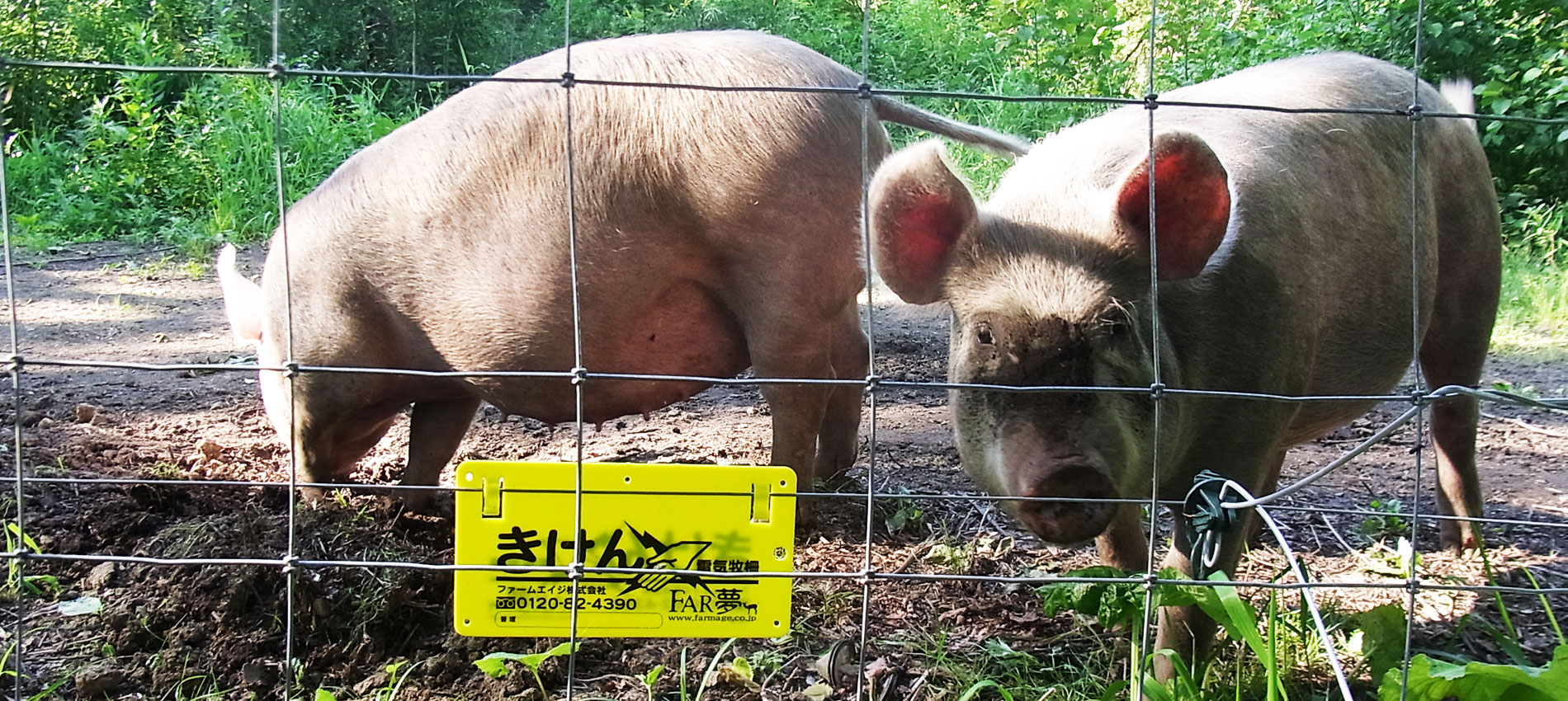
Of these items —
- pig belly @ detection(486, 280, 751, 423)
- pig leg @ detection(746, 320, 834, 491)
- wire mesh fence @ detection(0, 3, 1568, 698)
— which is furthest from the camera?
pig belly @ detection(486, 280, 751, 423)

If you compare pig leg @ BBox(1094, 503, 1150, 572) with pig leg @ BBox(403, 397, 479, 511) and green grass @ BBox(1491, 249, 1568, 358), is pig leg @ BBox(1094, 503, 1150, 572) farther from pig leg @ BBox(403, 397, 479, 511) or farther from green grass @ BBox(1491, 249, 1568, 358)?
green grass @ BBox(1491, 249, 1568, 358)

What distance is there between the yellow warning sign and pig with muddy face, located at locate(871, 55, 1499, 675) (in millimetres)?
549

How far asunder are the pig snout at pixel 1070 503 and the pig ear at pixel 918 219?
525 mm

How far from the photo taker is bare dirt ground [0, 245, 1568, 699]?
8.80 ft

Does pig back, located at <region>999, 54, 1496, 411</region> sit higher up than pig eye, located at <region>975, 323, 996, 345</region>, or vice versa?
pig back, located at <region>999, 54, 1496, 411</region>

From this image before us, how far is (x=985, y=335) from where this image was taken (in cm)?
246

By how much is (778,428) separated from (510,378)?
2.97 feet

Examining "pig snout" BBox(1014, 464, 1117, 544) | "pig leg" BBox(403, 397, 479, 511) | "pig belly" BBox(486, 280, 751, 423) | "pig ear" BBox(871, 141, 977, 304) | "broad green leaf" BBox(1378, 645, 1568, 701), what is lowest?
Answer: "broad green leaf" BBox(1378, 645, 1568, 701)

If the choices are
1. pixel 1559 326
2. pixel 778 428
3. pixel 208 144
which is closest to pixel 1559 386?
pixel 1559 326

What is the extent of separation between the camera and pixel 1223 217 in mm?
2387

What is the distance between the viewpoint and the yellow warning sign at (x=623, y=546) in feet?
7.06

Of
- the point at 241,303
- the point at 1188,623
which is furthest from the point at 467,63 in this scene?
the point at 1188,623

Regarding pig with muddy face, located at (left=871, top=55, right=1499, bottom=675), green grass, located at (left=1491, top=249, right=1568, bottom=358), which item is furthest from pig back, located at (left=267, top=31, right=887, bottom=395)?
green grass, located at (left=1491, top=249, right=1568, bottom=358)

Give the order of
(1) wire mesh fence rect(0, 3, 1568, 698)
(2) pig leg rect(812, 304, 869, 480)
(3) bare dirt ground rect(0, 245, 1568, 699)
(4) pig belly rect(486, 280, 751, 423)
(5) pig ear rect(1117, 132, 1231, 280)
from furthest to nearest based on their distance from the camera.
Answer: (2) pig leg rect(812, 304, 869, 480)
(4) pig belly rect(486, 280, 751, 423)
(3) bare dirt ground rect(0, 245, 1568, 699)
(5) pig ear rect(1117, 132, 1231, 280)
(1) wire mesh fence rect(0, 3, 1568, 698)
